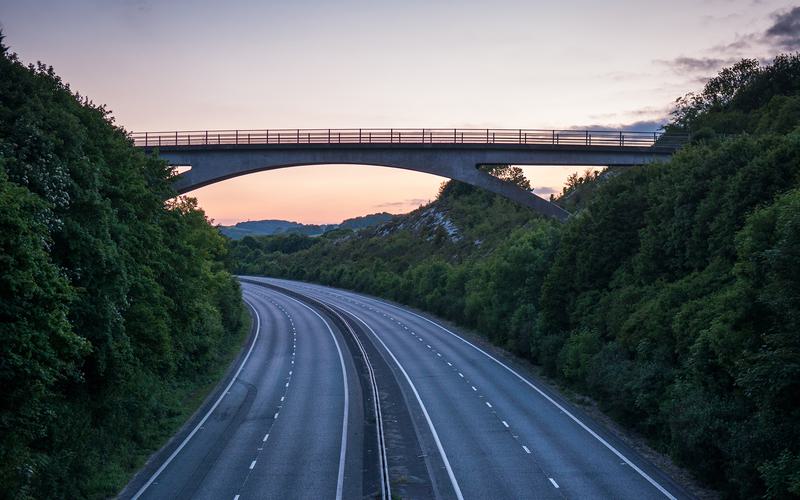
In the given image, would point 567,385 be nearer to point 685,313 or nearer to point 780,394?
point 685,313

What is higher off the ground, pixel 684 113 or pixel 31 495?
pixel 684 113

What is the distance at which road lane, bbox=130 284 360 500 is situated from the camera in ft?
73.2

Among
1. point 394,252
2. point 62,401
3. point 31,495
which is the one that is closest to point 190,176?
point 62,401

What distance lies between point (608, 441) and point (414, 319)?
154 feet

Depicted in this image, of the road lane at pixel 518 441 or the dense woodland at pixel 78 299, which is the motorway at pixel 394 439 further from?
the dense woodland at pixel 78 299

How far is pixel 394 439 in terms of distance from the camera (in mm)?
28094

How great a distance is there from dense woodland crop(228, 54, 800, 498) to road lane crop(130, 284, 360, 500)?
10748 mm

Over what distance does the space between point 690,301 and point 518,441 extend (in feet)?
26.8

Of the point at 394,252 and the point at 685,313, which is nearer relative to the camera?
the point at 685,313

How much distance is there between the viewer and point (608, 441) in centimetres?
2705

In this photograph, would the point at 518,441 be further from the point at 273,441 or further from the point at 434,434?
the point at 273,441

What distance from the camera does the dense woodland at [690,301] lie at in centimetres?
1856

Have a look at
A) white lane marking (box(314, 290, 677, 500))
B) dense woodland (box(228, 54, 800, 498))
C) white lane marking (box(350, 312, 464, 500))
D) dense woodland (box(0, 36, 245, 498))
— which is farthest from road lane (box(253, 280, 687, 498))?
dense woodland (box(0, 36, 245, 498))

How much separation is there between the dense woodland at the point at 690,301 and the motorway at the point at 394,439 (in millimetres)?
2108
